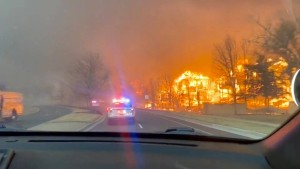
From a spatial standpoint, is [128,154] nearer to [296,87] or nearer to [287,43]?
[296,87]

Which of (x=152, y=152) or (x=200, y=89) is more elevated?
(x=200, y=89)

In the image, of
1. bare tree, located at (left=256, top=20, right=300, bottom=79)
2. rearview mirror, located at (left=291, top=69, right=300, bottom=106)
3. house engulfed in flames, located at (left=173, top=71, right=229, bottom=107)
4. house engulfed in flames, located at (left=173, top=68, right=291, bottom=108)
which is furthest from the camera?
house engulfed in flames, located at (left=173, top=71, right=229, bottom=107)

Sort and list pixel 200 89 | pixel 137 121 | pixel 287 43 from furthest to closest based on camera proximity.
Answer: pixel 137 121
pixel 200 89
pixel 287 43

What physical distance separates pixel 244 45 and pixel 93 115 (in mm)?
9226

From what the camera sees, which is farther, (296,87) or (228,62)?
(228,62)

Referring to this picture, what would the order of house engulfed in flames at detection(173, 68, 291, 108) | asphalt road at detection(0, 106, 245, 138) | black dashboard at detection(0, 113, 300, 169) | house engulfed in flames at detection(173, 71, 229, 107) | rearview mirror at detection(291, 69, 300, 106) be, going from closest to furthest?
black dashboard at detection(0, 113, 300, 169) < rearview mirror at detection(291, 69, 300, 106) < house engulfed in flames at detection(173, 68, 291, 108) < house engulfed in flames at detection(173, 71, 229, 107) < asphalt road at detection(0, 106, 245, 138)

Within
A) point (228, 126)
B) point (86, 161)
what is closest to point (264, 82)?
point (86, 161)

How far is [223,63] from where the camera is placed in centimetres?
616

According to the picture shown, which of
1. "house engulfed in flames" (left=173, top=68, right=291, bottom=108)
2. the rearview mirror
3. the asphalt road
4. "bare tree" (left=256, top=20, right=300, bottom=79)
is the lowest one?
the asphalt road

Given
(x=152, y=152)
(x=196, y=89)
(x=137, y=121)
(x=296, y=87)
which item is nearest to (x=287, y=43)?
(x=296, y=87)

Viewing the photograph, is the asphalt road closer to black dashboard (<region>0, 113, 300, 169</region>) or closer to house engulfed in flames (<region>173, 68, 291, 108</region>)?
house engulfed in flames (<region>173, 68, 291, 108</region>)

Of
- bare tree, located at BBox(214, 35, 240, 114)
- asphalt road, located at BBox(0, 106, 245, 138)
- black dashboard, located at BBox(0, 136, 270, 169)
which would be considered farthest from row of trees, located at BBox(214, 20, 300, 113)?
asphalt road, located at BBox(0, 106, 245, 138)

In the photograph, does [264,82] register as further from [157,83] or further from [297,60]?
[157,83]

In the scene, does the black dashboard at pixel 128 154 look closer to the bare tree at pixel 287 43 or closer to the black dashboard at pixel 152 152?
the black dashboard at pixel 152 152
